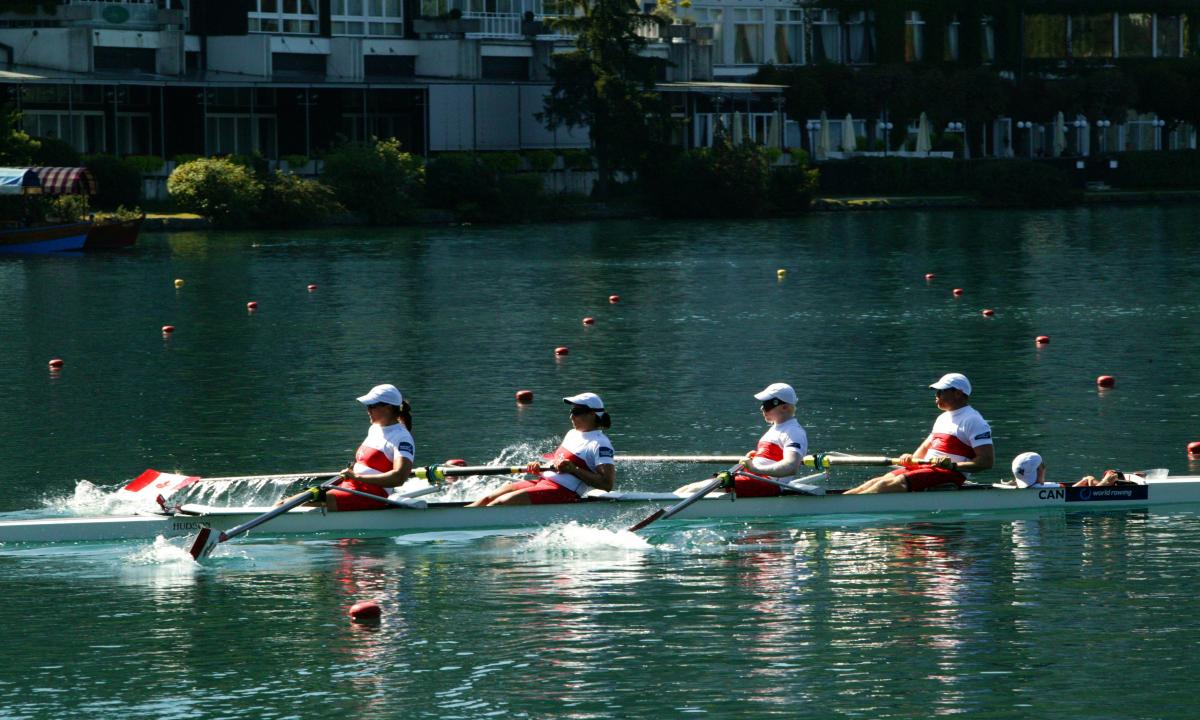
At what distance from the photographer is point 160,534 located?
2042 cm

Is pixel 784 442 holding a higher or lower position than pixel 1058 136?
lower

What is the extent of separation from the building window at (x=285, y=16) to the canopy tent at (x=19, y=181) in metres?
25.4

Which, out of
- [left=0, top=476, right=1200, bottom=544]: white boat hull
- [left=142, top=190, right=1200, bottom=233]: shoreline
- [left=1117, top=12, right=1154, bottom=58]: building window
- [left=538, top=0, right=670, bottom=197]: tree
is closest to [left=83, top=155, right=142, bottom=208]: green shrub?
[left=142, top=190, right=1200, bottom=233]: shoreline

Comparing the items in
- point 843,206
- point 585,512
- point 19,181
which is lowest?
point 585,512

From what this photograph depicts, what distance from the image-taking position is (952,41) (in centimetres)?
10775

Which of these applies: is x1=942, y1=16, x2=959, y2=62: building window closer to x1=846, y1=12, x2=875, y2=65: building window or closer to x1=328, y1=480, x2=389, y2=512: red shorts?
x1=846, y1=12, x2=875, y2=65: building window

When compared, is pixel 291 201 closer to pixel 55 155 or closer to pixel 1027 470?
pixel 55 155

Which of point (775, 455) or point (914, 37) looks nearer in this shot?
point (775, 455)

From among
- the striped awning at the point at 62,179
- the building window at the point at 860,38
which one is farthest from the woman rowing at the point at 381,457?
the building window at the point at 860,38

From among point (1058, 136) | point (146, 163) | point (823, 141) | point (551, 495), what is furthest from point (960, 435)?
point (1058, 136)

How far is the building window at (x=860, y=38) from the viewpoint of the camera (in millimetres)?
106062

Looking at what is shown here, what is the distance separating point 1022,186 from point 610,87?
798 inches

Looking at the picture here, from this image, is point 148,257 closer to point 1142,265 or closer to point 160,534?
point 1142,265

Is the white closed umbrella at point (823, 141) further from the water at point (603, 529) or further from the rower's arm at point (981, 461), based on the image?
the rower's arm at point (981, 461)
